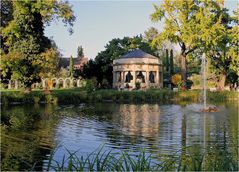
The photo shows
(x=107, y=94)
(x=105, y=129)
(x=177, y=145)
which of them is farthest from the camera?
(x=107, y=94)

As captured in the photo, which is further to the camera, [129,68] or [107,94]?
[129,68]

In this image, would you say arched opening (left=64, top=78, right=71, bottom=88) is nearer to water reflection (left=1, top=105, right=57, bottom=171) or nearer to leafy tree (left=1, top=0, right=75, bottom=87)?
leafy tree (left=1, top=0, right=75, bottom=87)


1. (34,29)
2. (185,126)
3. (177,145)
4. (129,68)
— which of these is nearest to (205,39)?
(129,68)

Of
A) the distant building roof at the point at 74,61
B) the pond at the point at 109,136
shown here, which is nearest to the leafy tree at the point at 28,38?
the pond at the point at 109,136

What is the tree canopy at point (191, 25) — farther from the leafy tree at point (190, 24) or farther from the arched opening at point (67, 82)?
the arched opening at point (67, 82)

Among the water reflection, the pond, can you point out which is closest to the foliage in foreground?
the pond

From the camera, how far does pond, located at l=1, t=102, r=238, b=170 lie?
1104cm

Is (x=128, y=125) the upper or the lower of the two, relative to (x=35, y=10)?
lower

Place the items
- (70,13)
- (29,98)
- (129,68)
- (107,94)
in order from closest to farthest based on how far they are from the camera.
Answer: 1. (29,98)
2. (70,13)
3. (107,94)
4. (129,68)

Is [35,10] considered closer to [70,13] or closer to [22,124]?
[70,13]

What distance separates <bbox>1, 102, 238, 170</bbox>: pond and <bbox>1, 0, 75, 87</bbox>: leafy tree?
41.3 ft

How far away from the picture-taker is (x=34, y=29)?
34.0 m

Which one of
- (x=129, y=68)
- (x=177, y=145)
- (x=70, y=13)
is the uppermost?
(x=70, y=13)

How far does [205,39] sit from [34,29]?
63.7ft
